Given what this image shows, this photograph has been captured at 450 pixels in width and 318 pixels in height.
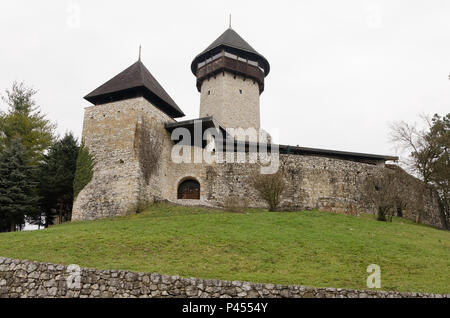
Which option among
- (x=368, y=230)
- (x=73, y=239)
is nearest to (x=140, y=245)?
(x=73, y=239)

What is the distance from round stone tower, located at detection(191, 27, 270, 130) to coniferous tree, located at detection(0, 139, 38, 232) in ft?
42.4

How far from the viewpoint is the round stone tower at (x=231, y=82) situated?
90.8ft

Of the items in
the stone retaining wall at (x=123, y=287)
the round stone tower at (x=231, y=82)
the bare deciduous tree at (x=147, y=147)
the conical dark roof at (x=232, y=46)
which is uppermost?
the conical dark roof at (x=232, y=46)

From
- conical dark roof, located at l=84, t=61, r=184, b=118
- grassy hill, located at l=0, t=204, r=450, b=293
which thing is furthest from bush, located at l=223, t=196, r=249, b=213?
conical dark roof, located at l=84, t=61, r=184, b=118

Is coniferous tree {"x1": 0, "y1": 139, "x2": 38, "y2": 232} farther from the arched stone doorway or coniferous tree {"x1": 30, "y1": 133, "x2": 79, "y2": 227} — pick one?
the arched stone doorway

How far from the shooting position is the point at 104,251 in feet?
36.6

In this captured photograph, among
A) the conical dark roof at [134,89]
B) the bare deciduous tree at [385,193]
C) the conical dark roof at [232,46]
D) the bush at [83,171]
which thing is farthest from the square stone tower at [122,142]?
the bare deciduous tree at [385,193]

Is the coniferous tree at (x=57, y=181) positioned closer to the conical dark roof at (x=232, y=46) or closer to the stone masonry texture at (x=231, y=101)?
the stone masonry texture at (x=231, y=101)

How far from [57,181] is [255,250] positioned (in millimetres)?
12284

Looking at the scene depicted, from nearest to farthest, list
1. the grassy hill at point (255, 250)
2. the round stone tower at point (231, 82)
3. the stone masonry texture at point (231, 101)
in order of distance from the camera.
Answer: the grassy hill at point (255, 250) → the stone masonry texture at point (231, 101) → the round stone tower at point (231, 82)

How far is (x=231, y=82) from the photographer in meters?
28.0

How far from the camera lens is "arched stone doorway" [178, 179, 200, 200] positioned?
21656 mm

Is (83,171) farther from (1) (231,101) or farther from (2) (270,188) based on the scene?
(1) (231,101)

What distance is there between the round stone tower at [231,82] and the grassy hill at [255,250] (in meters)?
13.0
